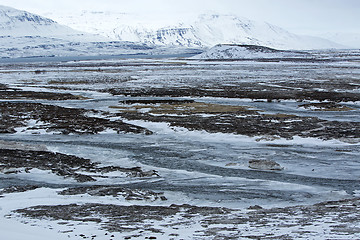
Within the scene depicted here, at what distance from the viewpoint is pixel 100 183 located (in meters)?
18.1

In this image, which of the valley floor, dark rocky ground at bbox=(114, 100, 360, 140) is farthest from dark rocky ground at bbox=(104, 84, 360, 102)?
dark rocky ground at bbox=(114, 100, 360, 140)

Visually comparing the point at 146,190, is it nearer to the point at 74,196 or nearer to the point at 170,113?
the point at 74,196

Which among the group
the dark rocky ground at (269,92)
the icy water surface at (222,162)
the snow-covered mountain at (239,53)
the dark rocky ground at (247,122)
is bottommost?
the icy water surface at (222,162)

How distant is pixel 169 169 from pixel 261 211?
7005 millimetres

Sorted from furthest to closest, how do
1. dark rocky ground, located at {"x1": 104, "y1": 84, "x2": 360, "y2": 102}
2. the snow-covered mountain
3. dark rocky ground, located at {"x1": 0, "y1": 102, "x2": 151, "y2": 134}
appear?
1. the snow-covered mountain
2. dark rocky ground, located at {"x1": 104, "y1": 84, "x2": 360, "y2": 102}
3. dark rocky ground, located at {"x1": 0, "y1": 102, "x2": 151, "y2": 134}

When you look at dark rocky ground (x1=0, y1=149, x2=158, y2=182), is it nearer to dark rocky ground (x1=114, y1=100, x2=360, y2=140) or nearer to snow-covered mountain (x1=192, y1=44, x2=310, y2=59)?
dark rocky ground (x1=114, y1=100, x2=360, y2=140)

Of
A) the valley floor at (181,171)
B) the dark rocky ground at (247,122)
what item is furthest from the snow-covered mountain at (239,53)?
the dark rocky ground at (247,122)

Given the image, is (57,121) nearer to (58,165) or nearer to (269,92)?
(58,165)

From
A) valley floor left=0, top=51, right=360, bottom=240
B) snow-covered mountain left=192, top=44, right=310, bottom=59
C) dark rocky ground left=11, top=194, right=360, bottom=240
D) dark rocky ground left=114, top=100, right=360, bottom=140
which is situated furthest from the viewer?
snow-covered mountain left=192, top=44, right=310, bottom=59

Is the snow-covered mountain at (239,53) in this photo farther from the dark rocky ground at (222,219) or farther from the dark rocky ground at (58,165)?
the dark rocky ground at (222,219)

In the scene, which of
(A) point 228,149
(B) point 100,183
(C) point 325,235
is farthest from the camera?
(A) point 228,149

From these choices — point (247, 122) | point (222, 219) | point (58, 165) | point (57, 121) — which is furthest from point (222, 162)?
point (57, 121)

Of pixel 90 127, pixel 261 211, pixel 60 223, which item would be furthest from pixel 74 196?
pixel 90 127

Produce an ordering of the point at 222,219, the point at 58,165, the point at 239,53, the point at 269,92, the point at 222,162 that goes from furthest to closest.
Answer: the point at 239,53 < the point at 269,92 < the point at 222,162 < the point at 58,165 < the point at 222,219
